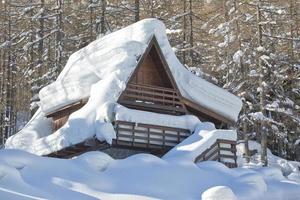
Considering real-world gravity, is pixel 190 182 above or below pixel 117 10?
below

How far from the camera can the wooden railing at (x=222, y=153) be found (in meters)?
18.3

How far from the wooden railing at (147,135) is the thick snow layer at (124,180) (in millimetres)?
4822

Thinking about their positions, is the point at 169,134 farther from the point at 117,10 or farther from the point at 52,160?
the point at 117,10

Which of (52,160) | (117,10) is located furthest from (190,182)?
(117,10)

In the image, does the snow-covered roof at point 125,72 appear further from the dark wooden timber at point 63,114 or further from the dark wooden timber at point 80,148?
the dark wooden timber at point 80,148

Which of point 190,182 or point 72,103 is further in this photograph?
point 72,103

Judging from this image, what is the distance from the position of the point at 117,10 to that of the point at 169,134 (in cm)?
1350

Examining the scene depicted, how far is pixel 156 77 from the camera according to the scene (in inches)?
842

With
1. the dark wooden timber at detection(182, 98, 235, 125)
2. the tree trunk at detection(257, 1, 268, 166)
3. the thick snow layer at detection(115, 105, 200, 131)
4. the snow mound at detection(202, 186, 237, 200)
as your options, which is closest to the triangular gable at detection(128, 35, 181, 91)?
the dark wooden timber at detection(182, 98, 235, 125)

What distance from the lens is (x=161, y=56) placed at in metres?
20.4

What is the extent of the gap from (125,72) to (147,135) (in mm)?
2555

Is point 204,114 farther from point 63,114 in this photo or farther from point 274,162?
point 274,162

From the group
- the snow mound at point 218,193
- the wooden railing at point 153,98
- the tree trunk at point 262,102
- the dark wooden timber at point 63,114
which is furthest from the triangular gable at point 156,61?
the snow mound at point 218,193

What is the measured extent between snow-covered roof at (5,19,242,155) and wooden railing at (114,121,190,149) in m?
0.45
